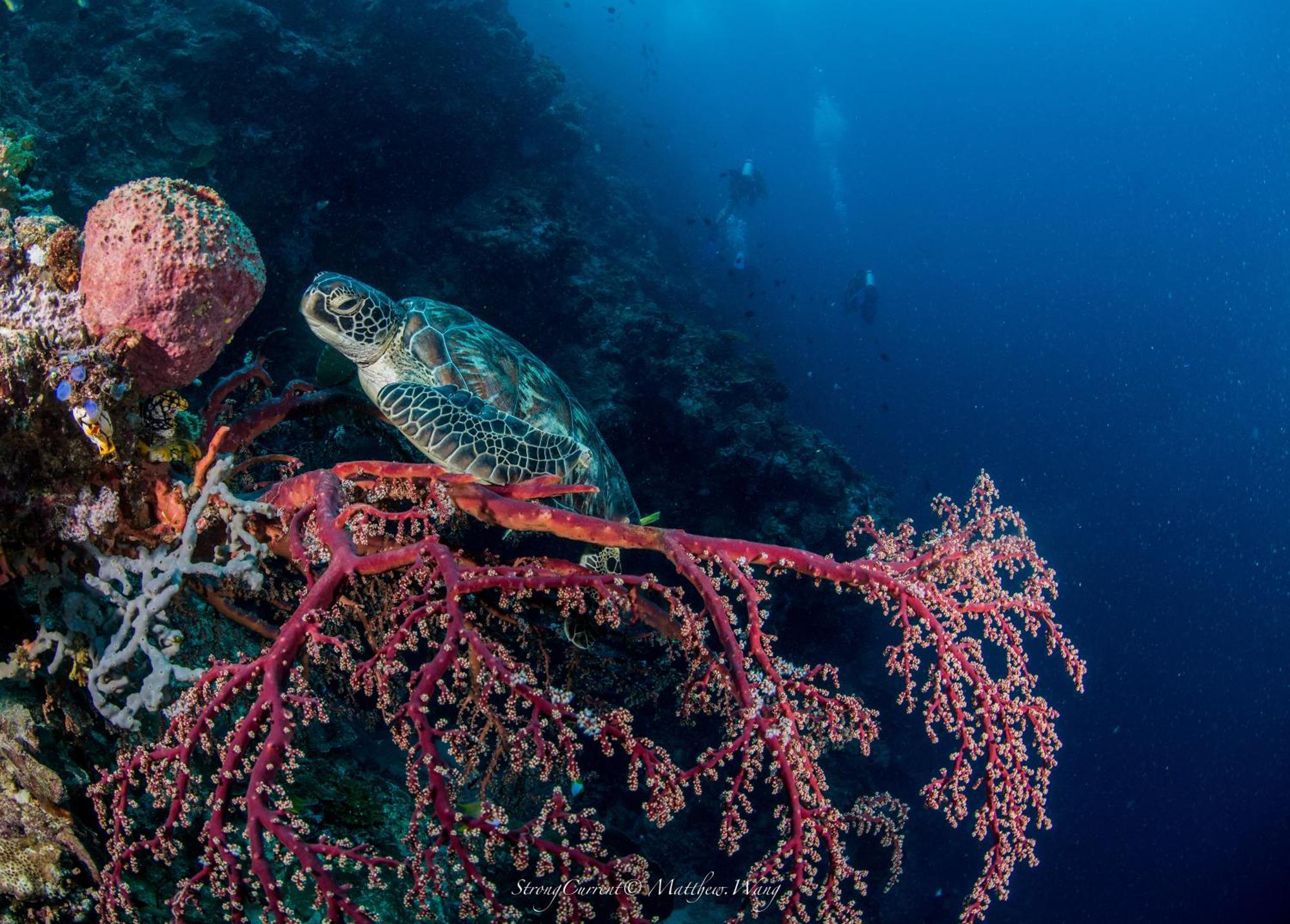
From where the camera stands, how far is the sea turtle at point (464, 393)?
2895 mm

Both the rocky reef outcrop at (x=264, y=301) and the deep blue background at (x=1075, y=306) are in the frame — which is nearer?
the rocky reef outcrop at (x=264, y=301)

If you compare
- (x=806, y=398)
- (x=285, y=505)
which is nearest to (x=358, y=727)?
(x=285, y=505)

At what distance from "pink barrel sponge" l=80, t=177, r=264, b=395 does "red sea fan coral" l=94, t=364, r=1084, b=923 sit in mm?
315

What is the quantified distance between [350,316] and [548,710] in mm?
3017

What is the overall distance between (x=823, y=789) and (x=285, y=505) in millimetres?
1696

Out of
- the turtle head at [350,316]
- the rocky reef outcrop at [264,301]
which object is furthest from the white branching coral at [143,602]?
the turtle head at [350,316]

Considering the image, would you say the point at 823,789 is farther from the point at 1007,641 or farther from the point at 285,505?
the point at 285,505

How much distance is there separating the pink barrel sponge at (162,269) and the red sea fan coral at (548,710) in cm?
31

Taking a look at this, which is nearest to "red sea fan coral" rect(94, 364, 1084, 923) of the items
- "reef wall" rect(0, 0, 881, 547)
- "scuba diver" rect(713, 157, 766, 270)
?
"reef wall" rect(0, 0, 881, 547)

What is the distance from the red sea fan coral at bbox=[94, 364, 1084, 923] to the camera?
1248mm

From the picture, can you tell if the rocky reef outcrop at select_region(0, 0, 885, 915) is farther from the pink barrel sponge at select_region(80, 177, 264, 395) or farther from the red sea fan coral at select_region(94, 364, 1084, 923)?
the red sea fan coral at select_region(94, 364, 1084, 923)

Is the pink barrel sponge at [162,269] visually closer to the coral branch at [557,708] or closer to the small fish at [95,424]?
the small fish at [95,424]

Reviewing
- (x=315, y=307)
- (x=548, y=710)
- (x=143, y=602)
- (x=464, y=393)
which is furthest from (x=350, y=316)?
(x=548, y=710)

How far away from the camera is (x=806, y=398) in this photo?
22.7 meters
